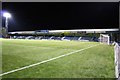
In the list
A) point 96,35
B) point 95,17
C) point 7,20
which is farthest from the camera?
point 7,20

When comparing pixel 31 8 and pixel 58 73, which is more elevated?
pixel 31 8

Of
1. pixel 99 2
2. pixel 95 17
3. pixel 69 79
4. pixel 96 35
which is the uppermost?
pixel 99 2

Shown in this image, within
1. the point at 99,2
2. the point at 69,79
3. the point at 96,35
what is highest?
the point at 99,2

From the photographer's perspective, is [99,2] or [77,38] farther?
[77,38]

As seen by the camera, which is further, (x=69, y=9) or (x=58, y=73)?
(x=69, y=9)

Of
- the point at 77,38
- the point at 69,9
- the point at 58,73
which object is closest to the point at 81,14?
the point at 69,9

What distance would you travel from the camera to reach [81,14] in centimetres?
A: 702

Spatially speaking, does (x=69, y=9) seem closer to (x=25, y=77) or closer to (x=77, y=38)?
(x=77, y=38)

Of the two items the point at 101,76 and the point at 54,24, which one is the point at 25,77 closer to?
the point at 101,76

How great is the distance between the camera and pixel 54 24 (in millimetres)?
6648

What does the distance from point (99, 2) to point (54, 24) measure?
1956 millimetres

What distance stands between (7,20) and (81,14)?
5.50m

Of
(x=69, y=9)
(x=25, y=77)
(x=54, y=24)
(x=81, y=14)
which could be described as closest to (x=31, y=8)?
(x=54, y=24)

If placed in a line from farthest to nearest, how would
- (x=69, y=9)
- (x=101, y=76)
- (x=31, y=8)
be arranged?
(x=69, y=9)
(x=31, y=8)
(x=101, y=76)
